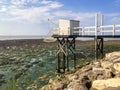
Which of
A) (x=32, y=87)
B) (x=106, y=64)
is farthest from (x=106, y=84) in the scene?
(x=32, y=87)

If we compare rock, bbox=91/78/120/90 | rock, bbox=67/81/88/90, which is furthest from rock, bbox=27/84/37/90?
rock, bbox=91/78/120/90

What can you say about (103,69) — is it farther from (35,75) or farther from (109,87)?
(35,75)

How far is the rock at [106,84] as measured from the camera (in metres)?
13.9

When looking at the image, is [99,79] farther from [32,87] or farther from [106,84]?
[32,87]

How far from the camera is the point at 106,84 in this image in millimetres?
14352

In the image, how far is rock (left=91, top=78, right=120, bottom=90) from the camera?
548 inches

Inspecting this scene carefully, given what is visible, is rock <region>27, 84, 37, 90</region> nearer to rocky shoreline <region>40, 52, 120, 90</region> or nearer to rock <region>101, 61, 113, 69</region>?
rocky shoreline <region>40, 52, 120, 90</region>

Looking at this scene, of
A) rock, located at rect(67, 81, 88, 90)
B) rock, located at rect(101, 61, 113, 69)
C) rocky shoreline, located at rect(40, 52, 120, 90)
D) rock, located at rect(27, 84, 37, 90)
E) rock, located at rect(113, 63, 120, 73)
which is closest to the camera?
rocky shoreline, located at rect(40, 52, 120, 90)

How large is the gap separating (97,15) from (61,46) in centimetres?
610

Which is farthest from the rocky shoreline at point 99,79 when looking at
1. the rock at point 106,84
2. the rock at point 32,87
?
the rock at point 32,87

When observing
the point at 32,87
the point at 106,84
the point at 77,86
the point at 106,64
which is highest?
the point at 106,64

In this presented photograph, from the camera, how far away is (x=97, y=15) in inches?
851

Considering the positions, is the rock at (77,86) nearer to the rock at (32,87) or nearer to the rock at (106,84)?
the rock at (106,84)

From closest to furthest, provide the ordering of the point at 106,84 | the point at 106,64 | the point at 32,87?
the point at 106,84, the point at 106,64, the point at 32,87
